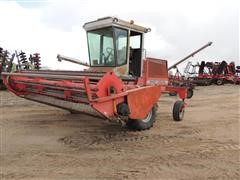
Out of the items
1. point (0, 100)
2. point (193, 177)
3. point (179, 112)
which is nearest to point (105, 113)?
point (193, 177)

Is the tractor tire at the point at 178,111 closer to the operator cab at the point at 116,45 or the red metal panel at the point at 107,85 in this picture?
the operator cab at the point at 116,45

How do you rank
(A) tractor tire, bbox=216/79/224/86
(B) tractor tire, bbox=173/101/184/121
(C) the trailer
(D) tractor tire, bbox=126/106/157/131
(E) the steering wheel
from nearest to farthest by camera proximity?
(C) the trailer < (D) tractor tire, bbox=126/106/157/131 < (E) the steering wheel < (B) tractor tire, bbox=173/101/184/121 < (A) tractor tire, bbox=216/79/224/86

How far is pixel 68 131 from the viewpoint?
24.1 ft

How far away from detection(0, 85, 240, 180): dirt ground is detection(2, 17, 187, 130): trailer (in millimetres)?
508

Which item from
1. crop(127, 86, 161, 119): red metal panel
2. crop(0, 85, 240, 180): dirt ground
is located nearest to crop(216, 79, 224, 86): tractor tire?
crop(0, 85, 240, 180): dirt ground

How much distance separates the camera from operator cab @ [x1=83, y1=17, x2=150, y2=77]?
26.5ft

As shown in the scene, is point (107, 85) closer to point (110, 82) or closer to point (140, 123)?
point (110, 82)

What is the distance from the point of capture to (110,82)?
19.4 ft

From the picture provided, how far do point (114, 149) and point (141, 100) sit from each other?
110 centimetres

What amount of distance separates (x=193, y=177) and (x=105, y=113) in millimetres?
1860

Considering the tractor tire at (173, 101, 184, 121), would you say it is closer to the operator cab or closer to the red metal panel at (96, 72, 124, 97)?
the operator cab

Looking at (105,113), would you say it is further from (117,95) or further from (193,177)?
(193,177)

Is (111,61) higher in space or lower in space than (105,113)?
higher

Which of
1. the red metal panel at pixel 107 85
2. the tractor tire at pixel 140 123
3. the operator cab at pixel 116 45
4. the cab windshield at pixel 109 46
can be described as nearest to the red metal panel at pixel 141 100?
the red metal panel at pixel 107 85
